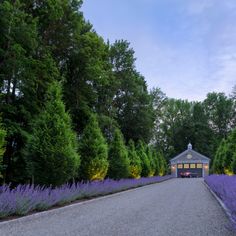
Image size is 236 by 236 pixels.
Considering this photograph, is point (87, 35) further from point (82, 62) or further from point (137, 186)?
point (137, 186)

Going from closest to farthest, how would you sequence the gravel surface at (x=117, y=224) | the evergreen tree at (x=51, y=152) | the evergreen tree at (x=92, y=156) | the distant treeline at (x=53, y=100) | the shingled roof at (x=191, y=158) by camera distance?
the gravel surface at (x=117, y=224)
the evergreen tree at (x=51, y=152)
the distant treeline at (x=53, y=100)
the evergreen tree at (x=92, y=156)
the shingled roof at (x=191, y=158)

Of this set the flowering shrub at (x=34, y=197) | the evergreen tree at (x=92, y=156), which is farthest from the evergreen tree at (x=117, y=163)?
the flowering shrub at (x=34, y=197)

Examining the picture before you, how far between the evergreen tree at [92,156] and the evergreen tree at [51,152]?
574 centimetres

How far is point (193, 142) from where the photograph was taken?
332ft

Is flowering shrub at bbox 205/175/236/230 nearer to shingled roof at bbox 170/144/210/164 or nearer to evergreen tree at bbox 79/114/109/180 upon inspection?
evergreen tree at bbox 79/114/109/180

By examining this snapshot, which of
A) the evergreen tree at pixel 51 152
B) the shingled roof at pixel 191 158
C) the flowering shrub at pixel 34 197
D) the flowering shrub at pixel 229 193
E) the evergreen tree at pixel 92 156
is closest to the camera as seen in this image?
the flowering shrub at pixel 229 193

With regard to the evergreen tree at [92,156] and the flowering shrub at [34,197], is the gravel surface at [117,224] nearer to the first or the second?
the flowering shrub at [34,197]

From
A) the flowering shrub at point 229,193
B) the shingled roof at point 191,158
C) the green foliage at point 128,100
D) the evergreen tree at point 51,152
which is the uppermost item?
the green foliage at point 128,100

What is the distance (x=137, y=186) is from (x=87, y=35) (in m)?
13.1

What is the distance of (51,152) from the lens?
1539cm

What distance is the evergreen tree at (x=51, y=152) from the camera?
1538 centimetres

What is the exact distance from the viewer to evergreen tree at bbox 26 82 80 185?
605 inches

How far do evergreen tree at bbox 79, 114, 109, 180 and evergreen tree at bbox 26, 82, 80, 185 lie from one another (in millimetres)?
5739

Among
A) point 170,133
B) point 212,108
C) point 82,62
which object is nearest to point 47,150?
point 82,62
